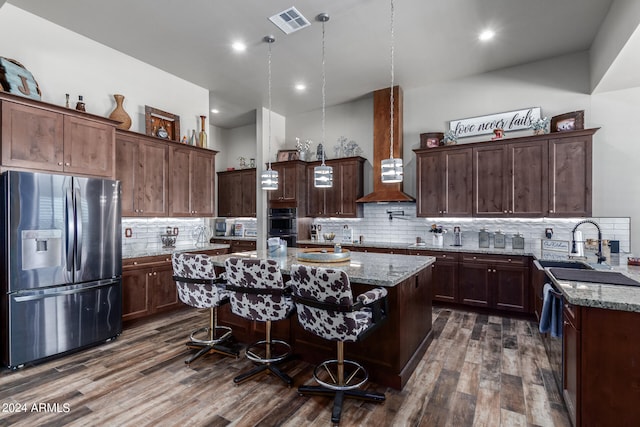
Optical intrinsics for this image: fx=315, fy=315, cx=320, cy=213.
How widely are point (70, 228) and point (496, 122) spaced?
5.84 m

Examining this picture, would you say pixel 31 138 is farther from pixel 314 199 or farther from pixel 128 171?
pixel 314 199

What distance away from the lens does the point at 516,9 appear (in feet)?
11.5

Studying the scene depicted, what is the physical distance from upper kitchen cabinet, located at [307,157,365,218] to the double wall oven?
A: 19.4 inches

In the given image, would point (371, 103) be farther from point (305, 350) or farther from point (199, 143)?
point (305, 350)

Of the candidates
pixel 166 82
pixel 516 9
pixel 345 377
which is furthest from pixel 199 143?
pixel 516 9

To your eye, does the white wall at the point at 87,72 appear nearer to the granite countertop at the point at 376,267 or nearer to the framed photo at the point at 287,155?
the framed photo at the point at 287,155

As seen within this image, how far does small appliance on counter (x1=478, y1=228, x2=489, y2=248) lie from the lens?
4.92 metres

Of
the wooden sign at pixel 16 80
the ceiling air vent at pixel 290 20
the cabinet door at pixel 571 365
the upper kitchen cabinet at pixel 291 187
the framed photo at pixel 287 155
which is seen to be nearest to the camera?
the cabinet door at pixel 571 365

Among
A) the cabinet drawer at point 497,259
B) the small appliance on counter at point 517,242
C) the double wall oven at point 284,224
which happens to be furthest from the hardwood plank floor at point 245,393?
the double wall oven at point 284,224

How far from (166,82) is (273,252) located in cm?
357

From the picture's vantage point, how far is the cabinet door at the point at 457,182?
4.87 m

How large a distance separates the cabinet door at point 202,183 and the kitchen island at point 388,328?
2.25 m

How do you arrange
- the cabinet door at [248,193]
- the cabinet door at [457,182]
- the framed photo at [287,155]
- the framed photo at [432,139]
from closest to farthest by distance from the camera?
the cabinet door at [457,182] → the framed photo at [432,139] → the framed photo at [287,155] → the cabinet door at [248,193]

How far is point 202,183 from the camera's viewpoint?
544 centimetres
